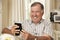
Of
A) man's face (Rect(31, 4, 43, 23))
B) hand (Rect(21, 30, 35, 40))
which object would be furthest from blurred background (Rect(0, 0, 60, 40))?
hand (Rect(21, 30, 35, 40))

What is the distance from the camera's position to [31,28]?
178 centimetres

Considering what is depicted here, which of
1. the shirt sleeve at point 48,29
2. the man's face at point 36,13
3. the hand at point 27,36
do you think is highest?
the man's face at point 36,13

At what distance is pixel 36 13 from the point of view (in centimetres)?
177

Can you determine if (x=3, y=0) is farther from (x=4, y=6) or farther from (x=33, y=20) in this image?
(x=33, y=20)

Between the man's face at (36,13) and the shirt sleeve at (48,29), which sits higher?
the man's face at (36,13)

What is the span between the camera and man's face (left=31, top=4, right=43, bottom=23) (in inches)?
69.7

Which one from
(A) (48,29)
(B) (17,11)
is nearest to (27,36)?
(A) (48,29)

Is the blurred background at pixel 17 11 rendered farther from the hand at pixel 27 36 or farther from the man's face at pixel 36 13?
the hand at pixel 27 36

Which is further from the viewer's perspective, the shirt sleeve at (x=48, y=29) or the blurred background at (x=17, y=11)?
the blurred background at (x=17, y=11)

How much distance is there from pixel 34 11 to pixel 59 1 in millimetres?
405

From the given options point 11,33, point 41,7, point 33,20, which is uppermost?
point 41,7

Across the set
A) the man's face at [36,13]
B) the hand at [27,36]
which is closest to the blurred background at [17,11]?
the man's face at [36,13]

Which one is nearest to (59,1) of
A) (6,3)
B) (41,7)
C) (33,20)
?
(41,7)

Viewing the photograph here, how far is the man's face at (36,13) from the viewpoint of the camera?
1771 millimetres
